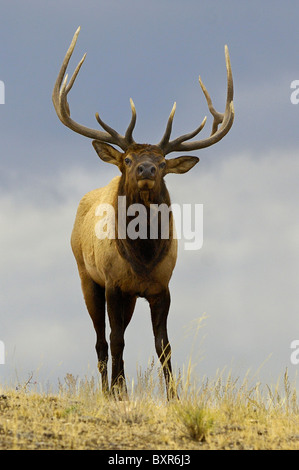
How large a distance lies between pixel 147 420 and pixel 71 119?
4.91 metres

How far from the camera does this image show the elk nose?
8469 mm

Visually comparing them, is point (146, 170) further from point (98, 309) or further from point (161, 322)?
point (98, 309)

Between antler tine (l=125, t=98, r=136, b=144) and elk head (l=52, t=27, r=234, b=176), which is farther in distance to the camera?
antler tine (l=125, t=98, r=136, b=144)

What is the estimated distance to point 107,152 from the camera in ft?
30.7

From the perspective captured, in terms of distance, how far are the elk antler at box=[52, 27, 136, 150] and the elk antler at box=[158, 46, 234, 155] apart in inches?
19.0

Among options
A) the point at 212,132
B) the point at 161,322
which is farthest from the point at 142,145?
the point at 161,322

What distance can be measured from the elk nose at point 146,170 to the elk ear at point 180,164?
Answer: 91cm

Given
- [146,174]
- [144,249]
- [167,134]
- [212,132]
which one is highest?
[212,132]

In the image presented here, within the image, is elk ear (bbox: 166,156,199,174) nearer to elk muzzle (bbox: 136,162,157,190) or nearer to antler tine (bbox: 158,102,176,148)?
antler tine (bbox: 158,102,176,148)

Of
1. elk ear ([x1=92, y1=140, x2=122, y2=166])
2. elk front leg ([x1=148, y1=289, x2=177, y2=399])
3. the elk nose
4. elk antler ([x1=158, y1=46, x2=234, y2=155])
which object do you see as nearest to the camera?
the elk nose

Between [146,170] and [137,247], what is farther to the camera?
[137,247]

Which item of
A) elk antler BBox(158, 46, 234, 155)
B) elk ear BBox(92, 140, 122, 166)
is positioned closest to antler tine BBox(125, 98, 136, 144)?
elk ear BBox(92, 140, 122, 166)

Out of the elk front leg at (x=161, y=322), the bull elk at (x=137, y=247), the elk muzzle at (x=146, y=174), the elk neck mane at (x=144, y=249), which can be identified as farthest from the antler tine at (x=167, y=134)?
the elk front leg at (x=161, y=322)

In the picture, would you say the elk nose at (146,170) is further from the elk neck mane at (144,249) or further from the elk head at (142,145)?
the elk neck mane at (144,249)
